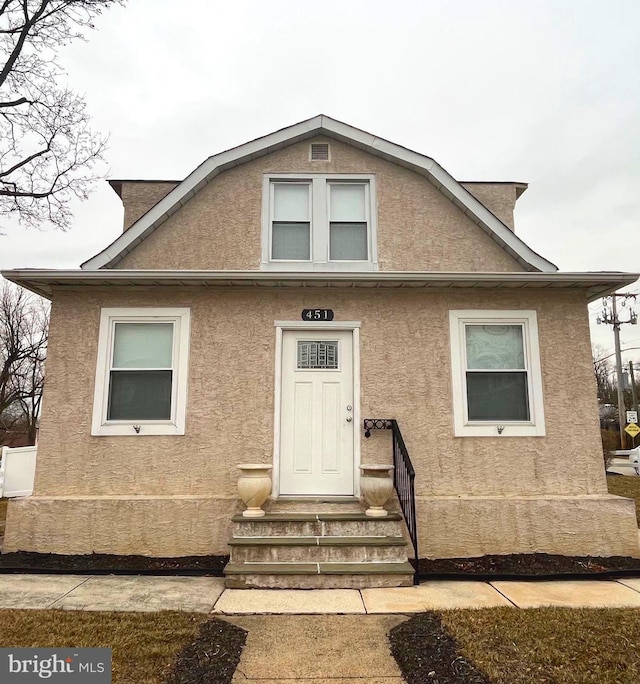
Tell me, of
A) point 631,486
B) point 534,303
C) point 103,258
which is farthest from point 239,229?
point 631,486

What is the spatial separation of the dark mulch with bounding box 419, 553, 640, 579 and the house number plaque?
3110 mm

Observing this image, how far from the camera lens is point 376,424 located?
5910 mm

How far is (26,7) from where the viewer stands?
1031cm

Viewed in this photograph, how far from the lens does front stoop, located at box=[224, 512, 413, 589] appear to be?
15.3 feet

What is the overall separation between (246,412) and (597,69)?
1025 cm

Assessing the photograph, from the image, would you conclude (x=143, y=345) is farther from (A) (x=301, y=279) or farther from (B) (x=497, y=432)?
(B) (x=497, y=432)

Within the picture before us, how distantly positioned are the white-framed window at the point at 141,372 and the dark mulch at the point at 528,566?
3.43 metres

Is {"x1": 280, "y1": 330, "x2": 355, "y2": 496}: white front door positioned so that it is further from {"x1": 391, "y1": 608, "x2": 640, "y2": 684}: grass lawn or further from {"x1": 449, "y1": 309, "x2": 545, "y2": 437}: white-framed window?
{"x1": 391, "y1": 608, "x2": 640, "y2": 684}: grass lawn

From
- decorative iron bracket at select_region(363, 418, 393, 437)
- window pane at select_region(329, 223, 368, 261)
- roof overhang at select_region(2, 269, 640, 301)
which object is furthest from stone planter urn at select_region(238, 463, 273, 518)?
window pane at select_region(329, 223, 368, 261)

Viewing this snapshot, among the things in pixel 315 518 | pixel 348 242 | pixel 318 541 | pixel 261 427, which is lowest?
pixel 318 541

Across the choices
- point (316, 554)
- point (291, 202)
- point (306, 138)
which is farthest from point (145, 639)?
point (306, 138)

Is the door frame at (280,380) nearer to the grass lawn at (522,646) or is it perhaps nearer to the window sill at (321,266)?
the window sill at (321,266)

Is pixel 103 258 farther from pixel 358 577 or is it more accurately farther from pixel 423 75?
pixel 423 75

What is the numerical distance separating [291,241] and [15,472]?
9.68m
